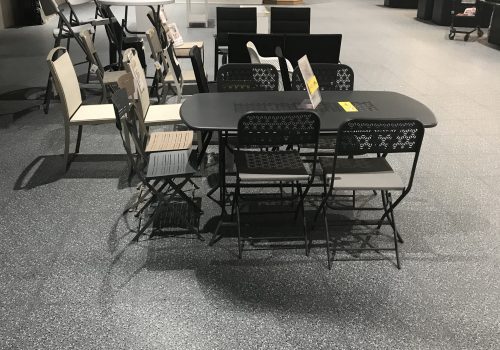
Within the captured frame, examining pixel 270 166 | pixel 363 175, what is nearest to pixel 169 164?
pixel 270 166

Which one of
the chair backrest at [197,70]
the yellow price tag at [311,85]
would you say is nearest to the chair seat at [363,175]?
the yellow price tag at [311,85]

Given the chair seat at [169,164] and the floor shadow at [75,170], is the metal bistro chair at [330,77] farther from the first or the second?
the floor shadow at [75,170]

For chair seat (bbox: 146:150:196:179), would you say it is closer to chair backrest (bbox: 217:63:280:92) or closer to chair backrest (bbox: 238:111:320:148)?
chair backrest (bbox: 238:111:320:148)

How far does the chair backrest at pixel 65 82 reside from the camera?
3.75m

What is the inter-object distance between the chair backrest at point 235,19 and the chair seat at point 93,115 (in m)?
3.10

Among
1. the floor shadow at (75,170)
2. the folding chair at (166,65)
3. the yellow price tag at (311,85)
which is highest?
the yellow price tag at (311,85)

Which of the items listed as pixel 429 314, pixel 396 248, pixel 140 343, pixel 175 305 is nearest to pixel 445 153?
pixel 396 248

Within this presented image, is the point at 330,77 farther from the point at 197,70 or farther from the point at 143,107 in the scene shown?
the point at 143,107

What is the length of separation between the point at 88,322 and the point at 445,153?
3.52m

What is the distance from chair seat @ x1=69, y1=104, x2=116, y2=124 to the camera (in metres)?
3.95

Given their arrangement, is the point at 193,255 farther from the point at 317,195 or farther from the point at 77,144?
the point at 77,144

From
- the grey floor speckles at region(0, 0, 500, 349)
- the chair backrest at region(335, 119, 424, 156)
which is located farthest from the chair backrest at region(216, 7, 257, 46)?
the chair backrest at region(335, 119, 424, 156)

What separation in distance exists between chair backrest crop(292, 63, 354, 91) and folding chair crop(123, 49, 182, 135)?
1019 mm

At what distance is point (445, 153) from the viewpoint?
4.50m
